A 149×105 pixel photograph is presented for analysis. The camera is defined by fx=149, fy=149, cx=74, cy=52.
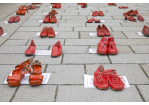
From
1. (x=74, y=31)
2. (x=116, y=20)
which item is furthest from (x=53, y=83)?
(x=116, y=20)

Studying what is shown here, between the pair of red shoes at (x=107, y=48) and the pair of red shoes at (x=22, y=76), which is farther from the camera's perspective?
the pair of red shoes at (x=107, y=48)

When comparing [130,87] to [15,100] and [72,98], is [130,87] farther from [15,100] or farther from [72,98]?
[15,100]

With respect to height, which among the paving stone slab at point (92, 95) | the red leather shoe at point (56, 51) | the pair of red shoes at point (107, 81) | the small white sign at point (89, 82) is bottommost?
the paving stone slab at point (92, 95)

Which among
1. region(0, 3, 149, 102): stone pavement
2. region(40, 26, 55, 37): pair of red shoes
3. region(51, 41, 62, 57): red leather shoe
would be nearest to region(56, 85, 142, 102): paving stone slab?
region(0, 3, 149, 102): stone pavement

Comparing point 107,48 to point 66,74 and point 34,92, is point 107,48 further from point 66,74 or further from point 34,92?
point 34,92

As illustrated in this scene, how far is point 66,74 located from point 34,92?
23.0 inches

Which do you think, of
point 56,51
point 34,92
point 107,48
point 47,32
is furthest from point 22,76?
point 47,32

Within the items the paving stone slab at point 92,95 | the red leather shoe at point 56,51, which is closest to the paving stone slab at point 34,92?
the paving stone slab at point 92,95

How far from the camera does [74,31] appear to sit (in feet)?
14.0

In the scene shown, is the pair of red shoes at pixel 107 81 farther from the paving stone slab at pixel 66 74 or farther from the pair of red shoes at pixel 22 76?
the pair of red shoes at pixel 22 76

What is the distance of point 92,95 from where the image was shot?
1945 mm

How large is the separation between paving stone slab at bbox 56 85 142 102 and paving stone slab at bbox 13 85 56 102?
0.35 feet

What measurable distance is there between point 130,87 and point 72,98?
83 cm

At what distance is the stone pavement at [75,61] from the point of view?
1.94m
